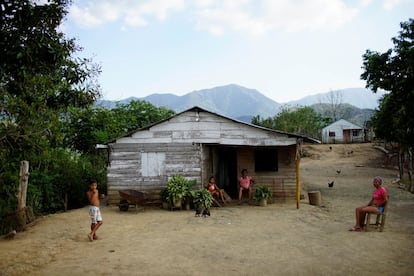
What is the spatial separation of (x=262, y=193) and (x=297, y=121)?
136ft

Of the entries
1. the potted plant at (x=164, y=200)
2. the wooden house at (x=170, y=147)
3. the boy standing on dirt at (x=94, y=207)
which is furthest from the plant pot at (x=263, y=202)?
the boy standing on dirt at (x=94, y=207)

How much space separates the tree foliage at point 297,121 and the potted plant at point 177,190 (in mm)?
38145

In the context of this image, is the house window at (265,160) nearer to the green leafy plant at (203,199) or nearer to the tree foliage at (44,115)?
the green leafy plant at (203,199)

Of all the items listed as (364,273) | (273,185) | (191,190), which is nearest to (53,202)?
(191,190)

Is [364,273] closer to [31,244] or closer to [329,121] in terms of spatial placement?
[31,244]

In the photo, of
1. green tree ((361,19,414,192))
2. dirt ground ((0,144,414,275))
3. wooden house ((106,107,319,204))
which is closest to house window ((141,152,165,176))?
wooden house ((106,107,319,204))

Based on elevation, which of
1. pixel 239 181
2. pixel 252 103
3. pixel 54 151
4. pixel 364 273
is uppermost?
pixel 252 103

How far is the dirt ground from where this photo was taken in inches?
270

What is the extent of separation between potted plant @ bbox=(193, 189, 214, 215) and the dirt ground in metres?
0.41

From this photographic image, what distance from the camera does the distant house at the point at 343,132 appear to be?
54.7 metres

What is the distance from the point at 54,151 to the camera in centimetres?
1576

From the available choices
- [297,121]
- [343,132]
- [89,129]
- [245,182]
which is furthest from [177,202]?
[343,132]

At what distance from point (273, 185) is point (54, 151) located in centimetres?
921

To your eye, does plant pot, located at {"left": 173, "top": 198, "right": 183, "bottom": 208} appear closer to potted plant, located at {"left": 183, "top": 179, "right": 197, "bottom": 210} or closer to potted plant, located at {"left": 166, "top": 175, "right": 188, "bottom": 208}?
potted plant, located at {"left": 166, "top": 175, "right": 188, "bottom": 208}
